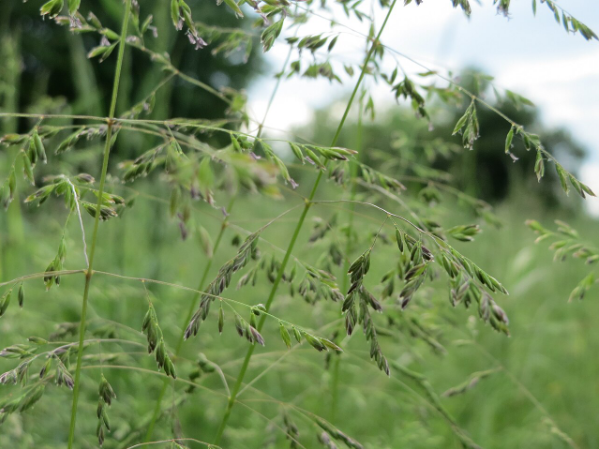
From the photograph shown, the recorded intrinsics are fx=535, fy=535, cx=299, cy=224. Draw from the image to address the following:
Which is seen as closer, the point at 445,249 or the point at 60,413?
the point at 445,249

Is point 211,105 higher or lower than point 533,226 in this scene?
lower

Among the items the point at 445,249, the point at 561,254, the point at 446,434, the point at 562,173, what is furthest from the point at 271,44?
the point at 446,434

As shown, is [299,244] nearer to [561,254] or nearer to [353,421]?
[353,421]

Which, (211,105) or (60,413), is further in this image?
(211,105)

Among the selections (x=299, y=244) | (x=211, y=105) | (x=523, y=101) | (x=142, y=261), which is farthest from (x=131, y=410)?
(x=211, y=105)

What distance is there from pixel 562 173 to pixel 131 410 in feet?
5.31

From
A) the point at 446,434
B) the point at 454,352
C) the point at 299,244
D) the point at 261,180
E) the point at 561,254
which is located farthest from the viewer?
the point at 299,244

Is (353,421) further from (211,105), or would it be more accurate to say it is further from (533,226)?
(211,105)

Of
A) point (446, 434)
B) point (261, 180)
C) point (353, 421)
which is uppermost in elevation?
point (261, 180)

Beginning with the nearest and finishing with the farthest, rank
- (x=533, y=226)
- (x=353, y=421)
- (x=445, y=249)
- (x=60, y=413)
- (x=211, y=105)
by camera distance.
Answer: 1. (x=445, y=249)
2. (x=533, y=226)
3. (x=60, y=413)
4. (x=353, y=421)
5. (x=211, y=105)

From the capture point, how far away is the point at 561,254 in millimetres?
1162

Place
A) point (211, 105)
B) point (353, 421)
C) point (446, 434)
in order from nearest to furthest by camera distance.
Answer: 1. point (446, 434)
2. point (353, 421)
3. point (211, 105)

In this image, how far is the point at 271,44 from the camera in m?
0.93

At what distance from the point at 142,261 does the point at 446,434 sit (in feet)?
5.65
